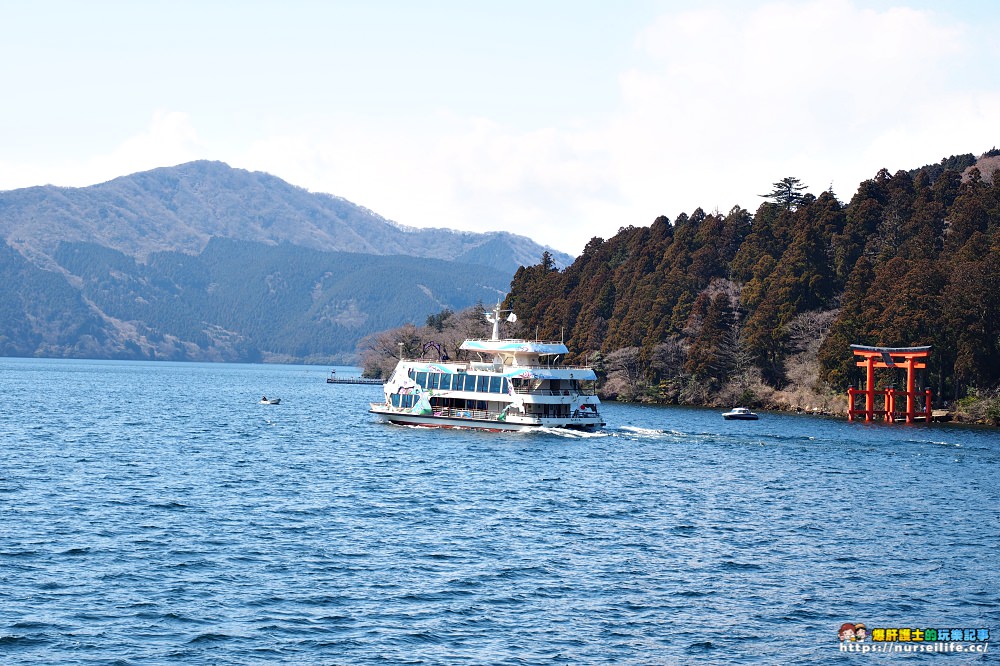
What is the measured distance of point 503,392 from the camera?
75.2 m

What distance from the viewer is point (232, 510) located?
42.2 metres

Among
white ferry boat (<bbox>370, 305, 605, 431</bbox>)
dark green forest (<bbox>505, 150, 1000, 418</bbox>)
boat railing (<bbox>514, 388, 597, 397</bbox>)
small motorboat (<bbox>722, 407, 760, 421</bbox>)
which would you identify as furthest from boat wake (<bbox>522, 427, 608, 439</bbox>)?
dark green forest (<bbox>505, 150, 1000, 418</bbox>)

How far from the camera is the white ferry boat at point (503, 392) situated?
243 ft

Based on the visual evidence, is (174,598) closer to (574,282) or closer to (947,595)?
(947,595)

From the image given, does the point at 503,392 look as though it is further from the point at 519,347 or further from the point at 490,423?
the point at 519,347

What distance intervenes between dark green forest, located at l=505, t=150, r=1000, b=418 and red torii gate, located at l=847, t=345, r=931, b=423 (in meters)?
3.85

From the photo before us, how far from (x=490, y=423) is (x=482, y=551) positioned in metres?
39.7

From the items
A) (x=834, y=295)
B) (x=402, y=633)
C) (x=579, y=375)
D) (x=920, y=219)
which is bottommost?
(x=402, y=633)

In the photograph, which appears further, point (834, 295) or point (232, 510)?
point (834, 295)

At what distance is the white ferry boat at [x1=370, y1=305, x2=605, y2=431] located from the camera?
74.1 metres

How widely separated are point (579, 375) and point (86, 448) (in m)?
30.8

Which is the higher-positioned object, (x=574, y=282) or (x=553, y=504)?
(x=574, y=282)

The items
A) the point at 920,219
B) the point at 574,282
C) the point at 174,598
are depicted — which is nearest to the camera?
the point at 174,598

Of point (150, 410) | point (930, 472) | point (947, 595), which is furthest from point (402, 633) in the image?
point (150, 410)
